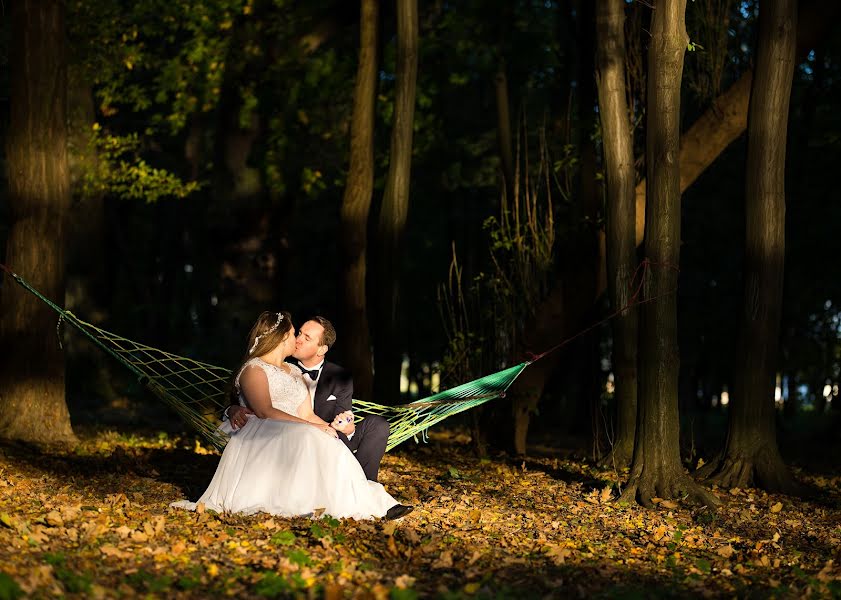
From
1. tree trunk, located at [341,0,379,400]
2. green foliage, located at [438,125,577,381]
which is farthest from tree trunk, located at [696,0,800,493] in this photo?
tree trunk, located at [341,0,379,400]

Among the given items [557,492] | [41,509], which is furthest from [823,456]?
[41,509]

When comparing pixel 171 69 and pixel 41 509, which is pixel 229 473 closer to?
pixel 41 509

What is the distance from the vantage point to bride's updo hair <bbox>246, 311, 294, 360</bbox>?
257 inches

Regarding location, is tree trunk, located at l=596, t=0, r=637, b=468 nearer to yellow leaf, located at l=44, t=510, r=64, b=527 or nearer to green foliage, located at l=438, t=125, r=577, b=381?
green foliage, located at l=438, t=125, r=577, b=381

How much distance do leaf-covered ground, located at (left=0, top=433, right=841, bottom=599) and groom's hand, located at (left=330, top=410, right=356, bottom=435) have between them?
0.64 m

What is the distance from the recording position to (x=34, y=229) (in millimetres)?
9312

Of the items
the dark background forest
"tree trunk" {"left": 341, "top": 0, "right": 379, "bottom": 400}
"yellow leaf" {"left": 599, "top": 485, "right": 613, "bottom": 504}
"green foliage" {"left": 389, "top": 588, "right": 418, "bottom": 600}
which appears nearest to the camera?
"green foliage" {"left": 389, "top": 588, "right": 418, "bottom": 600}

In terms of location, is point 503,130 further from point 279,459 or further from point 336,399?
point 279,459

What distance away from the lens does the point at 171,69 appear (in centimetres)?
1461

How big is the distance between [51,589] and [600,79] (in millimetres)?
5620

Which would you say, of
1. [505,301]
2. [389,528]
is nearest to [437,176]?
[505,301]

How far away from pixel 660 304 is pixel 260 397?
2833mm

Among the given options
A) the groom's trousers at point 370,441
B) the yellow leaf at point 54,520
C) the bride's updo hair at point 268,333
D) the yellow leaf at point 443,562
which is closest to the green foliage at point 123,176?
the groom's trousers at point 370,441

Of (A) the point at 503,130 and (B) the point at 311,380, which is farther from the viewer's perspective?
(A) the point at 503,130
